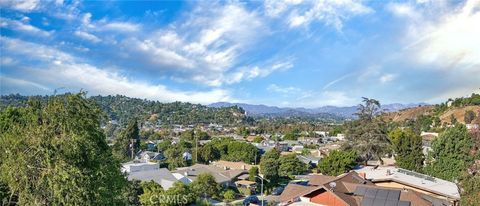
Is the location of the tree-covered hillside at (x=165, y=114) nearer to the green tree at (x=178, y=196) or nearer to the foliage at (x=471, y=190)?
the green tree at (x=178, y=196)

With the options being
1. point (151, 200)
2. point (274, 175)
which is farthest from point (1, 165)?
point (274, 175)

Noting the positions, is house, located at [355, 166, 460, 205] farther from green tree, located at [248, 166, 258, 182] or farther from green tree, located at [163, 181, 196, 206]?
green tree, located at [248, 166, 258, 182]

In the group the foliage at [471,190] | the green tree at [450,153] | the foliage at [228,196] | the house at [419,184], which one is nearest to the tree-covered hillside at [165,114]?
the foliage at [228,196]

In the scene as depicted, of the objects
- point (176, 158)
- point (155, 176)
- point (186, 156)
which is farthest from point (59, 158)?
point (186, 156)

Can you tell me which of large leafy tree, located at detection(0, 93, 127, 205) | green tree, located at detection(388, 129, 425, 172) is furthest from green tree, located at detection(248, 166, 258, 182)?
large leafy tree, located at detection(0, 93, 127, 205)

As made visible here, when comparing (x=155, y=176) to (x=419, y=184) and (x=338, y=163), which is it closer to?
(x=338, y=163)

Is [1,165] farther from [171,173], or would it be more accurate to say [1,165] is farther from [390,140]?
[390,140]
